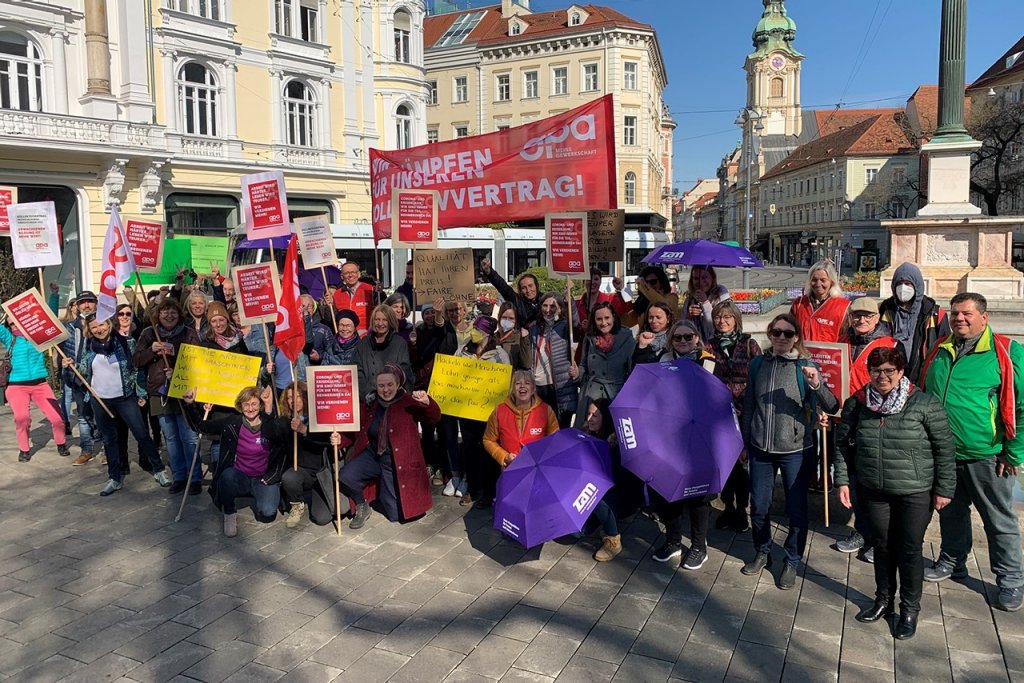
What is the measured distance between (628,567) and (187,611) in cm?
299

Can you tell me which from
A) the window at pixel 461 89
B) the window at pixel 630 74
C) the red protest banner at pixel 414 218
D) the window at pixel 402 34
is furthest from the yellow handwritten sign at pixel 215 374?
the window at pixel 461 89

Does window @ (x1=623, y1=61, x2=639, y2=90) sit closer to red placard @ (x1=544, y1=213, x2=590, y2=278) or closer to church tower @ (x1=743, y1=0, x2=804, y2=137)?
red placard @ (x1=544, y1=213, x2=590, y2=278)

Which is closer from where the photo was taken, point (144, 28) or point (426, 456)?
point (426, 456)

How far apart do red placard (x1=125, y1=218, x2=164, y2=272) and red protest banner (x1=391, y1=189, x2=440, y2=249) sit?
292cm

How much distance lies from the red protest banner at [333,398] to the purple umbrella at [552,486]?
1509mm

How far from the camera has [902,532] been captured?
4383mm

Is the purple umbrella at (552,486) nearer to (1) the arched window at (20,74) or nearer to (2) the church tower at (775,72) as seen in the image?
(1) the arched window at (20,74)

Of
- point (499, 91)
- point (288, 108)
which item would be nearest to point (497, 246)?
point (288, 108)

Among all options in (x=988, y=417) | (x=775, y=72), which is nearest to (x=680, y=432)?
(x=988, y=417)

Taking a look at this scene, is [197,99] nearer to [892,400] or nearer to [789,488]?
[789,488]

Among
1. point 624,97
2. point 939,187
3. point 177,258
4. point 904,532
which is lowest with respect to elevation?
point 904,532

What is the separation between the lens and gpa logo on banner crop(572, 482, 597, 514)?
5185mm

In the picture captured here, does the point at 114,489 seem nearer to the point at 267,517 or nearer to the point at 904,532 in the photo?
the point at 267,517

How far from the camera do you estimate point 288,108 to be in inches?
1120
